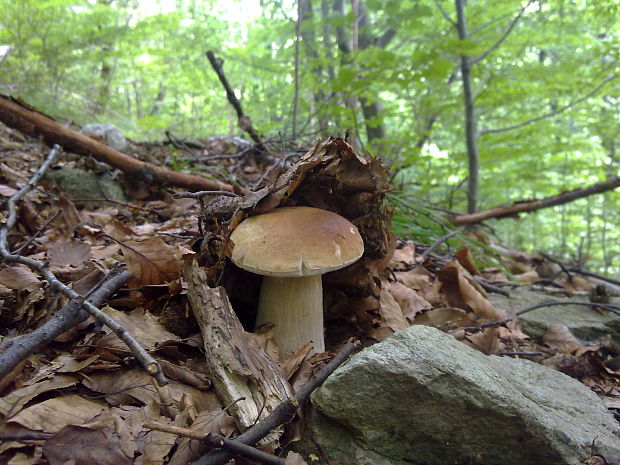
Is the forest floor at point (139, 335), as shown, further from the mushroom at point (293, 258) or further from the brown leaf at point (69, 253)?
the mushroom at point (293, 258)

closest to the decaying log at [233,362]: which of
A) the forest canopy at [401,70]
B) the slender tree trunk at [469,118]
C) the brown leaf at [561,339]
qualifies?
the brown leaf at [561,339]

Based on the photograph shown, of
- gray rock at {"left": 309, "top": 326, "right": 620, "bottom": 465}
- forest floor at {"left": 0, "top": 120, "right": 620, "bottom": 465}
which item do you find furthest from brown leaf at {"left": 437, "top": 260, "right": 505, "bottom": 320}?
gray rock at {"left": 309, "top": 326, "right": 620, "bottom": 465}

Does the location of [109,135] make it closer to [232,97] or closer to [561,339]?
[232,97]

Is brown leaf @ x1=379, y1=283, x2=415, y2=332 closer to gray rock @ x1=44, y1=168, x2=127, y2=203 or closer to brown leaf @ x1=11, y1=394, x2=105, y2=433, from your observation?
brown leaf @ x1=11, y1=394, x2=105, y2=433

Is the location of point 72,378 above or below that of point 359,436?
above

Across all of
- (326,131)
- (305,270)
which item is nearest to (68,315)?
(305,270)

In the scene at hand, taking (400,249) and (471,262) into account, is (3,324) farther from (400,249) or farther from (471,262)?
(471,262)
